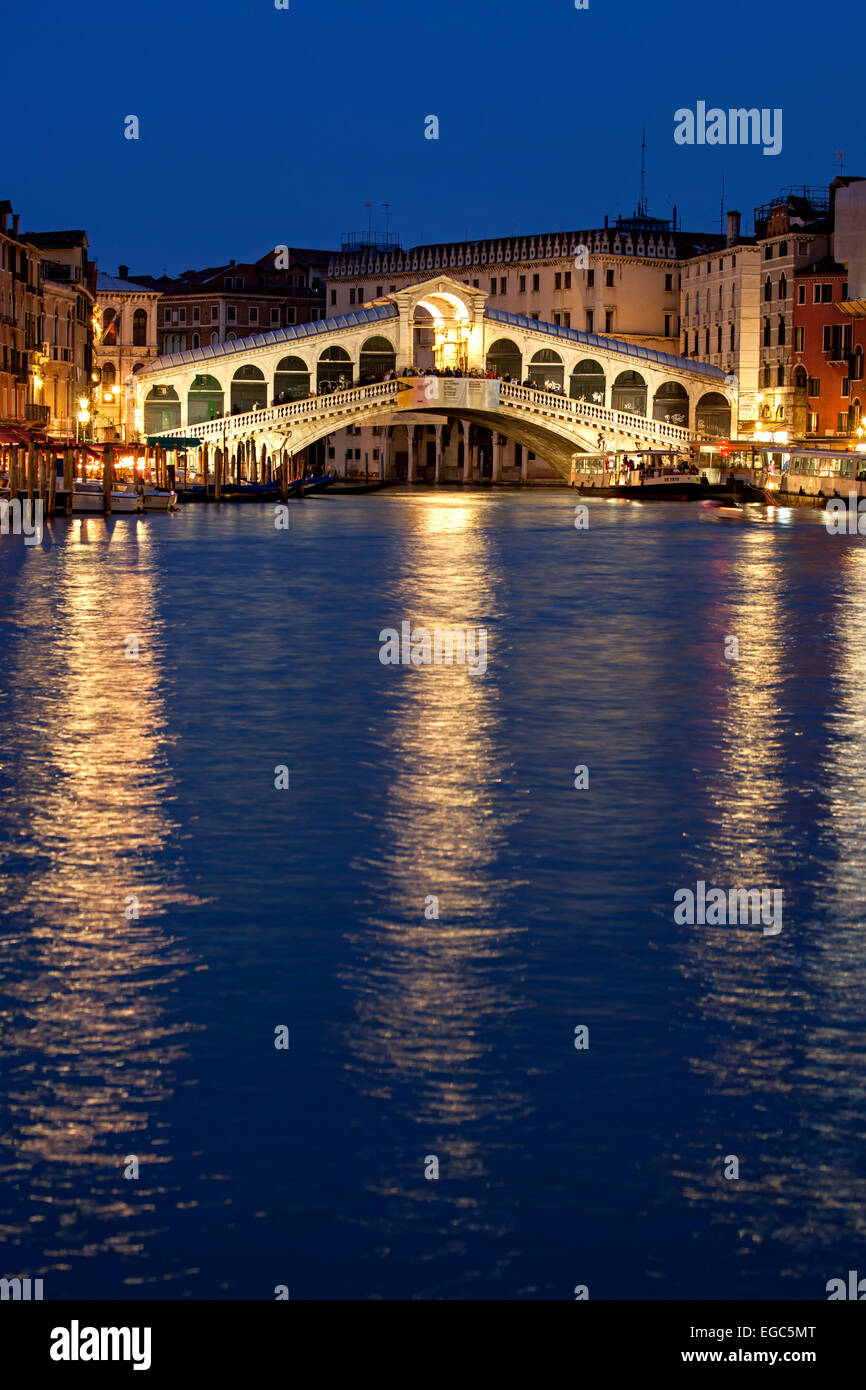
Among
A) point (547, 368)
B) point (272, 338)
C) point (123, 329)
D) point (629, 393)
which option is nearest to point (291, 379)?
point (272, 338)

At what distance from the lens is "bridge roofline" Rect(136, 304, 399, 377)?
64.9m

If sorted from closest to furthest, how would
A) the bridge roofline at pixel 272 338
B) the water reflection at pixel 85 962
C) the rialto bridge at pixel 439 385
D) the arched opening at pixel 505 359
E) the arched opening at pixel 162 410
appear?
the water reflection at pixel 85 962
the rialto bridge at pixel 439 385
the bridge roofline at pixel 272 338
the arched opening at pixel 162 410
the arched opening at pixel 505 359

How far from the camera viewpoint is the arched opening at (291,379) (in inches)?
2662

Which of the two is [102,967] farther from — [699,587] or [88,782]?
[699,587]

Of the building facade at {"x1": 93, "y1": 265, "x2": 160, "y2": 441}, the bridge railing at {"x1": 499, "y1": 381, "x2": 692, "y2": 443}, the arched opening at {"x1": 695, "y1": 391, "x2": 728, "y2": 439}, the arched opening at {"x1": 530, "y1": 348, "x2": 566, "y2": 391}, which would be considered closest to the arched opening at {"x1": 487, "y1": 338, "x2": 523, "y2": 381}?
the arched opening at {"x1": 530, "y1": 348, "x2": 566, "y2": 391}

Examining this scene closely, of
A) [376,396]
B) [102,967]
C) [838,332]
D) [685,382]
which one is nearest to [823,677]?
[102,967]

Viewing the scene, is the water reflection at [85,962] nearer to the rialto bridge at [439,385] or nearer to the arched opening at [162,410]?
the rialto bridge at [439,385]

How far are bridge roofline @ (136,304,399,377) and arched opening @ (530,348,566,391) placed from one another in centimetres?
538

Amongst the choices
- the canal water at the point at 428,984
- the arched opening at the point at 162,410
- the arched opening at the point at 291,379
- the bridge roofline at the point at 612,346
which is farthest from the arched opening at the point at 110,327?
the canal water at the point at 428,984

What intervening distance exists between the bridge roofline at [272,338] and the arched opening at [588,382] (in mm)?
6399

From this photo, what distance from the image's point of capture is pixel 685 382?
226 ft

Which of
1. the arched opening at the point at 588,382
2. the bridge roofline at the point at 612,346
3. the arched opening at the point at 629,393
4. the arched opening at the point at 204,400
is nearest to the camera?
the arched opening at the point at 204,400

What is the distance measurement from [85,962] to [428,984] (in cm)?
116
